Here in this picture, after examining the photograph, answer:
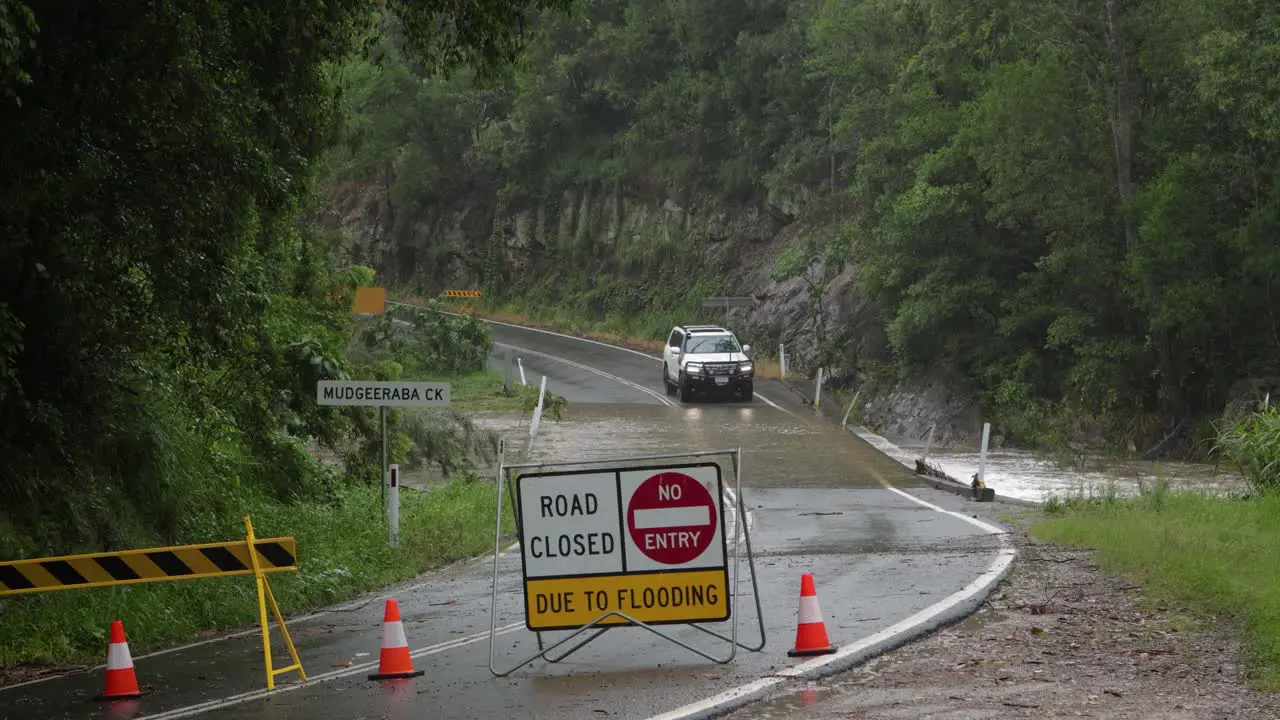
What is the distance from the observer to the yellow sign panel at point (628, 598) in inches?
412

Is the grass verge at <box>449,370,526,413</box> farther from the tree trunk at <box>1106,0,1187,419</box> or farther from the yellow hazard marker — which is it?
the yellow hazard marker

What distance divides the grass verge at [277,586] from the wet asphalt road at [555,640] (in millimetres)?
500

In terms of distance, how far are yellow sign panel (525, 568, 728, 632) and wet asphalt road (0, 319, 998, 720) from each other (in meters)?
0.31

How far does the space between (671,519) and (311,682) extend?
2.63 m

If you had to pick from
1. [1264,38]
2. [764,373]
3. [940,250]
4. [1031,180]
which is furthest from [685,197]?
[1264,38]

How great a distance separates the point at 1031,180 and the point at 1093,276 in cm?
310

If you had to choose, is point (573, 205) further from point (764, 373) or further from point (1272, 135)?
point (1272, 135)

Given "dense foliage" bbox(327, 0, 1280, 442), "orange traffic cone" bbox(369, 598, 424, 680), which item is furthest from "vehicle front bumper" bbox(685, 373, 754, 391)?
"orange traffic cone" bbox(369, 598, 424, 680)

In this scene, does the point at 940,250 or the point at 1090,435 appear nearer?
the point at 1090,435

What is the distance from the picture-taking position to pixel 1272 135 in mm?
33062

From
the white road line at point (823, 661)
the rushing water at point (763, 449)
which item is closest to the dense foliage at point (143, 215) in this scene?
the white road line at point (823, 661)

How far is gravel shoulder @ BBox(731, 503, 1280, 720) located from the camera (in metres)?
8.64

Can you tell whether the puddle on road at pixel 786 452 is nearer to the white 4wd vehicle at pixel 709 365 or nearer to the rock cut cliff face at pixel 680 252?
the white 4wd vehicle at pixel 709 365

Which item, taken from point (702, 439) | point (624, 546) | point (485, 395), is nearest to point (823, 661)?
point (624, 546)
